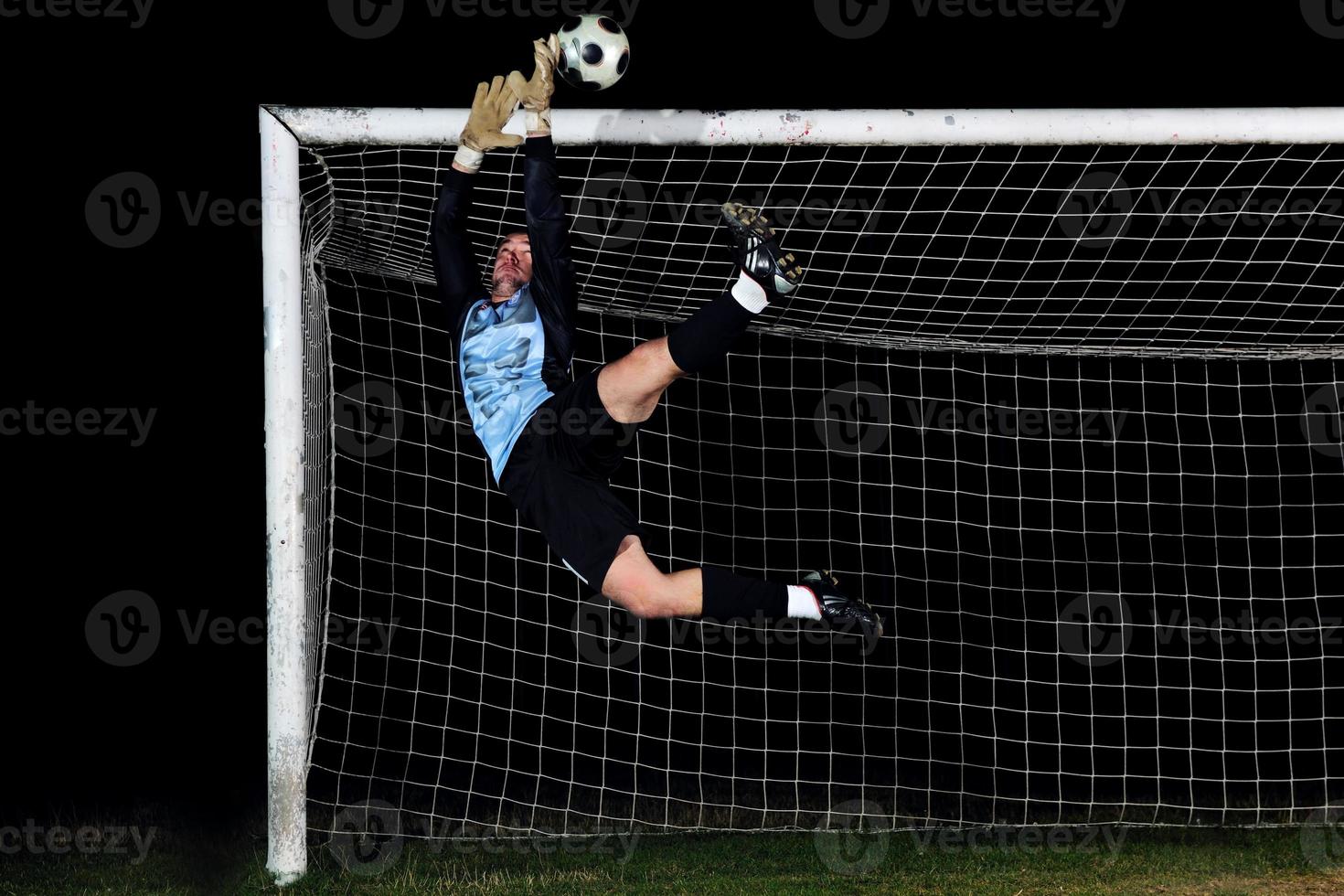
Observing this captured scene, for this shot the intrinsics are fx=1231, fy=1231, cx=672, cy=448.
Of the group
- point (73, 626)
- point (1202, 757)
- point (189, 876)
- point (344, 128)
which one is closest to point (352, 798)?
point (189, 876)

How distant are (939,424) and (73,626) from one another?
17.7 feet

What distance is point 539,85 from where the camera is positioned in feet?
13.1

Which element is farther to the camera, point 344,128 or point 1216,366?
point 1216,366

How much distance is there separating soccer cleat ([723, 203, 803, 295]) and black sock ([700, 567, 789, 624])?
3.13ft

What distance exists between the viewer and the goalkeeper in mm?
3840

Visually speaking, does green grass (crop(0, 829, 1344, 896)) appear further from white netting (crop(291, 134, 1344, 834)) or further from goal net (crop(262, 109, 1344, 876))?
white netting (crop(291, 134, 1344, 834))

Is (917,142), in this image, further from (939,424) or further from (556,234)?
(939,424)

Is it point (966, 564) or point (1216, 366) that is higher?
point (1216, 366)

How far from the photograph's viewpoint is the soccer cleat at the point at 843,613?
4082mm

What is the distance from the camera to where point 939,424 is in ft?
25.5
